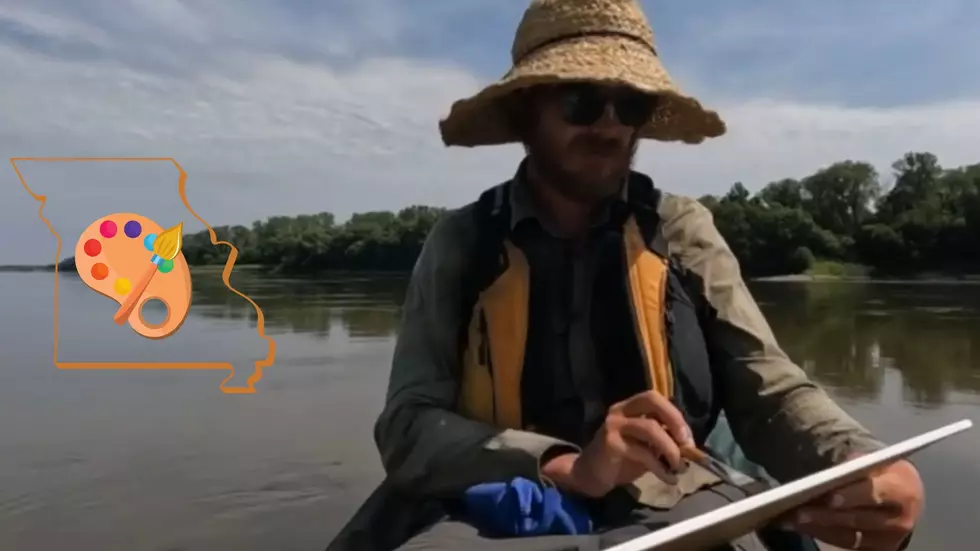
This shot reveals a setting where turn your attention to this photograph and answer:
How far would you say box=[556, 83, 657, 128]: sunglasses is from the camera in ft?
6.57

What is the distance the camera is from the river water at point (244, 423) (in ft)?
15.3

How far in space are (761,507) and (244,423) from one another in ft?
20.5

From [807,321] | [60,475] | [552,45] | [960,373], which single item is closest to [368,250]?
[807,321]

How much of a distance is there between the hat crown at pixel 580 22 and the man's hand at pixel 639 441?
853 millimetres

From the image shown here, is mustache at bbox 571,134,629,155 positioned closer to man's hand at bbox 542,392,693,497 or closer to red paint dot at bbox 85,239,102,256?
man's hand at bbox 542,392,693,497

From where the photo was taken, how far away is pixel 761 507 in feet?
4.61

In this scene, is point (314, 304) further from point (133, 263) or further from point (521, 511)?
point (521, 511)

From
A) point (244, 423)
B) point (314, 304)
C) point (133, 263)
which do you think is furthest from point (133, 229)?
point (314, 304)

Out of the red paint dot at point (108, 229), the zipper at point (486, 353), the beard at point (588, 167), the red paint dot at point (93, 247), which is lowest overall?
the zipper at point (486, 353)

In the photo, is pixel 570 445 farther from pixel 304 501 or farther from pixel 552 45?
pixel 304 501

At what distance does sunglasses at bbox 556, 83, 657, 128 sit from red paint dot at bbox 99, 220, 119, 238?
315 centimetres

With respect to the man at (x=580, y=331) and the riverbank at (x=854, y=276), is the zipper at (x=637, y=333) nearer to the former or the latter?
the man at (x=580, y=331)

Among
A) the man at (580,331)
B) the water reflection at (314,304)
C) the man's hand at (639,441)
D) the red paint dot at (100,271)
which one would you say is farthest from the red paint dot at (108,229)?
the water reflection at (314,304)

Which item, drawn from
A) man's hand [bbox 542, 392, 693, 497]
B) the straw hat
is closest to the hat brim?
the straw hat
